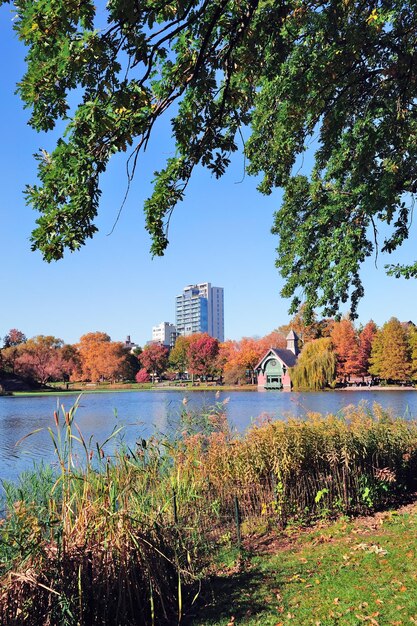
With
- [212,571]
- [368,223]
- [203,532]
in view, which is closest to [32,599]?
[212,571]

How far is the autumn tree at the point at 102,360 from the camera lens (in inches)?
3497

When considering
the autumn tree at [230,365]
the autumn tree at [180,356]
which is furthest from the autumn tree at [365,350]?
the autumn tree at [180,356]

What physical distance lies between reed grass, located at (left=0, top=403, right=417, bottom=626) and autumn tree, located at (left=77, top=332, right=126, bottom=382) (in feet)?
266

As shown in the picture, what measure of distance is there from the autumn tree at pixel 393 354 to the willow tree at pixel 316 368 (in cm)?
666

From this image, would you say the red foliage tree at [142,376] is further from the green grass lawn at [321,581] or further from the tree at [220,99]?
the green grass lawn at [321,581]

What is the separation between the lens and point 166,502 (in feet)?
16.7

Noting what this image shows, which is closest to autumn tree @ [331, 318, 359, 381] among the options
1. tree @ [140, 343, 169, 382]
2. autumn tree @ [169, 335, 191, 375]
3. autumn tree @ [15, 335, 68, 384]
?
autumn tree @ [169, 335, 191, 375]

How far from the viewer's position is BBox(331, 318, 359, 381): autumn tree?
2247 inches

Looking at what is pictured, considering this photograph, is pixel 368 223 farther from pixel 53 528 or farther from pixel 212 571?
pixel 53 528

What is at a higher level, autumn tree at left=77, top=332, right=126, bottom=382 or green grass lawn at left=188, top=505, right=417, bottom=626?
autumn tree at left=77, top=332, right=126, bottom=382

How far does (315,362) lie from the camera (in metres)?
52.1

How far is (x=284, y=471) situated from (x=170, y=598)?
305 centimetres

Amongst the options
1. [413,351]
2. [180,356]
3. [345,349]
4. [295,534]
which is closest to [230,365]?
[180,356]

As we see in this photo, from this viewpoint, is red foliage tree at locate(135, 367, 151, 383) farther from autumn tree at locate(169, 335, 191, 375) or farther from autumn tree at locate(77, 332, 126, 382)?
autumn tree at locate(169, 335, 191, 375)
